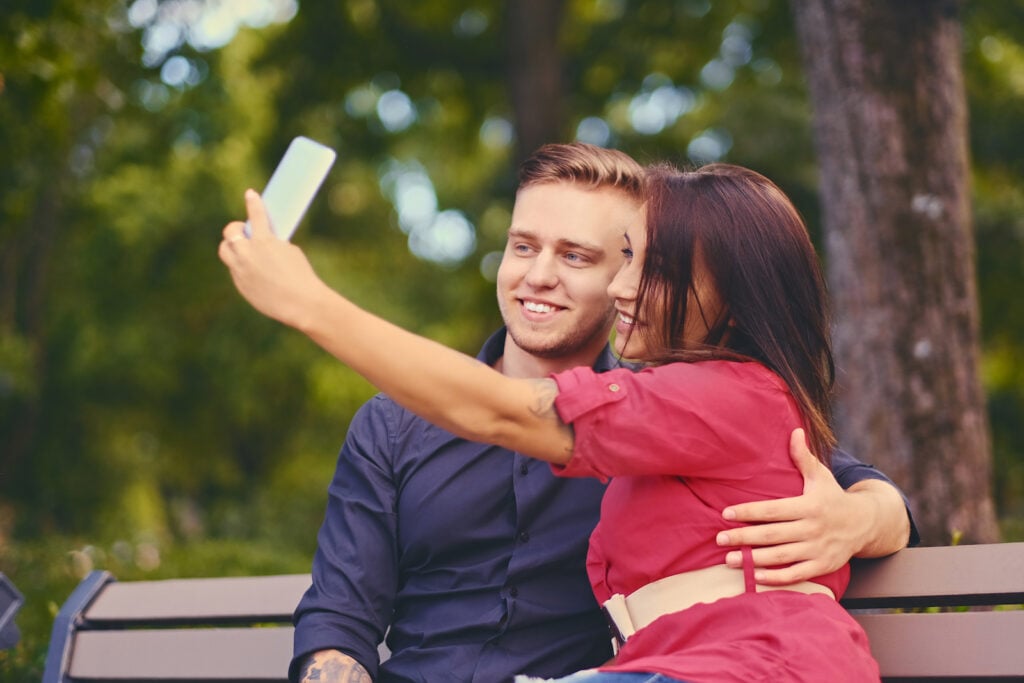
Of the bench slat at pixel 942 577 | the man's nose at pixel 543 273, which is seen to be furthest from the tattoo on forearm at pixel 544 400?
the bench slat at pixel 942 577

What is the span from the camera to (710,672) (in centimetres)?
213

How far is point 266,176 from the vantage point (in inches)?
555

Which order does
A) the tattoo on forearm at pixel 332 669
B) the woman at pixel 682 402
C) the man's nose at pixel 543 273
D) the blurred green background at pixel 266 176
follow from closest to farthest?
the woman at pixel 682 402 → the tattoo on forearm at pixel 332 669 → the man's nose at pixel 543 273 → the blurred green background at pixel 266 176

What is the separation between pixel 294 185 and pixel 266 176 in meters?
12.4

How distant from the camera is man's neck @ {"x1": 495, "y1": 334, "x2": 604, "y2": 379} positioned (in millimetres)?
3352

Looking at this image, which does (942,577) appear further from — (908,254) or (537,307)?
(908,254)

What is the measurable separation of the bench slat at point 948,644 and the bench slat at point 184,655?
174cm

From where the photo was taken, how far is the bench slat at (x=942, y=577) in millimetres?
2725

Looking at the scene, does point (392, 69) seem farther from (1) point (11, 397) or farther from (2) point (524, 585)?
(2) point (524, 585)

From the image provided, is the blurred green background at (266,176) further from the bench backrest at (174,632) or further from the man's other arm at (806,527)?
the man's other arm at (806,527)

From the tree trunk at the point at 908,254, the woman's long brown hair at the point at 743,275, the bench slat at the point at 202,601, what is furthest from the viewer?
the tree trunk at the point at 908,254

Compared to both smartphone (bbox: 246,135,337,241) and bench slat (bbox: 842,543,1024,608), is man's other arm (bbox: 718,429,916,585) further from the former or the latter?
smartphone (bbox: 246,135,337,241)

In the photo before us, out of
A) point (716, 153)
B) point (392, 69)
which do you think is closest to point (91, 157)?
point (392, 69)

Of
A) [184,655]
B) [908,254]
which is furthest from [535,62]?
[184,655]
